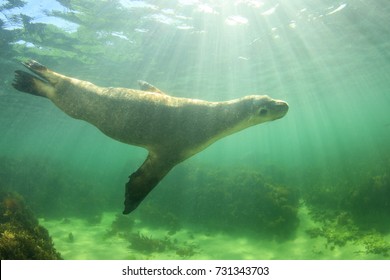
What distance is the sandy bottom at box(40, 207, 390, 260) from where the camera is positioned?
9211 mm

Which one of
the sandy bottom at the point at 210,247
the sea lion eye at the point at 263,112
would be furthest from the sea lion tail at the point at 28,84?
the sandy bottom at the point at 210,247

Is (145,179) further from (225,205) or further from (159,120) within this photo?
(225,205)

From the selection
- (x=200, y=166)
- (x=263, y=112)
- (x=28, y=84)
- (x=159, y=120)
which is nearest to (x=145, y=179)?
(x=159, y=120)

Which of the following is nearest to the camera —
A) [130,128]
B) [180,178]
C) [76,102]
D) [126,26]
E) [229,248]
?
[130,128]

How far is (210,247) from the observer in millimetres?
10898

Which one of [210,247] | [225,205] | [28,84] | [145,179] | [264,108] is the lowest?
[225,205]

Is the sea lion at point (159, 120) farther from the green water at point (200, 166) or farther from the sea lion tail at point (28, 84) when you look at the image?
the green water at point (200, 166)

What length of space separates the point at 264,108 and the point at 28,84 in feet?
11.1

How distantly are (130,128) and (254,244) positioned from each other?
8750 millimetres

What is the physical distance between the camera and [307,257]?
9.04m

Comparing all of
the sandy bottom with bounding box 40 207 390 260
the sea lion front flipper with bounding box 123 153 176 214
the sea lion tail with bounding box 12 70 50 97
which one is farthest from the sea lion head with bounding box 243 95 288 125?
the sandy bottom with bounding box 40 207 390 260

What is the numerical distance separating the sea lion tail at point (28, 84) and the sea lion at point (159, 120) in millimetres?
539

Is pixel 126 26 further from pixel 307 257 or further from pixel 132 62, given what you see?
pixel 307 257
